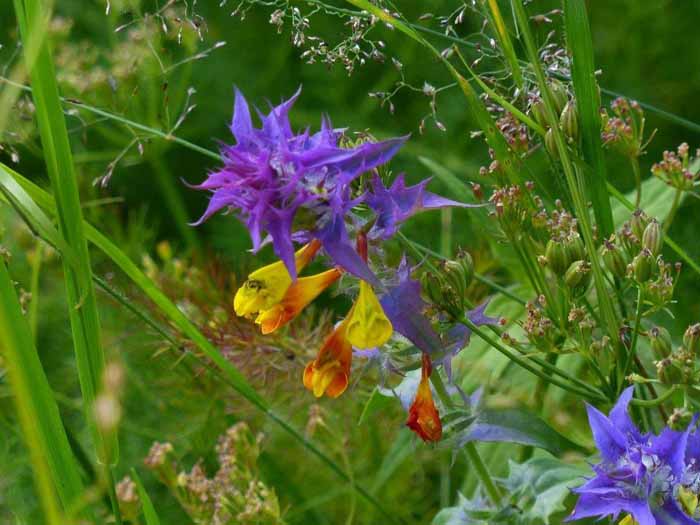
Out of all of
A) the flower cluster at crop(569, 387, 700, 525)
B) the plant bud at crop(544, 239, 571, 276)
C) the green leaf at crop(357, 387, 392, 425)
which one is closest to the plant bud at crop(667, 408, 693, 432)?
the flower cluster at crop(569, 387, 700, 525)

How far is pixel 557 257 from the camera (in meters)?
0.71

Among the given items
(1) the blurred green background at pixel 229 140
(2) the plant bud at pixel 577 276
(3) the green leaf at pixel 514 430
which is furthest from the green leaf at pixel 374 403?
(1) the blurred green background at pixel 229 140

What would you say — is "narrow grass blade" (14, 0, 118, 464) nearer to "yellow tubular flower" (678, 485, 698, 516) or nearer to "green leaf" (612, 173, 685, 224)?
"yellow tubular flower" (678, 485, 698, 516)

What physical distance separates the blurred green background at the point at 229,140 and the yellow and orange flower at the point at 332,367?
1.50 feet

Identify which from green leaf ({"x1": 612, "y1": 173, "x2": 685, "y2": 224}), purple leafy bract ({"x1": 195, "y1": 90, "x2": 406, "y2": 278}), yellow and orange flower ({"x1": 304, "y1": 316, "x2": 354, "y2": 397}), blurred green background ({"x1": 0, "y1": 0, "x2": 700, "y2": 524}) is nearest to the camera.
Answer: purple leafy bract ({"x1": 195, "y1": 90, "x2": 406, "y2": 278})

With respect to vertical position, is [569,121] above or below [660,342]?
above

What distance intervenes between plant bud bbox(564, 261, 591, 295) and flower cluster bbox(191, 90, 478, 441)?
101 millimetres

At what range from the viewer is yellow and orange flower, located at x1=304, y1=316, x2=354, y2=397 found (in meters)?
0.68

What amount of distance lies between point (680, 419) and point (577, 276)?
0.12 m

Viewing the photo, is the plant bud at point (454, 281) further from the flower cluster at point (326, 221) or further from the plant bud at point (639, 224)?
the plant bud at point (639, 224)

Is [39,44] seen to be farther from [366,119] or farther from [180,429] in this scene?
[366,119]

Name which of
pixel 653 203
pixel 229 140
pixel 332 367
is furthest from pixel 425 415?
pixel 229 140

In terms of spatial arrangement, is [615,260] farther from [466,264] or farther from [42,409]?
[42,409]

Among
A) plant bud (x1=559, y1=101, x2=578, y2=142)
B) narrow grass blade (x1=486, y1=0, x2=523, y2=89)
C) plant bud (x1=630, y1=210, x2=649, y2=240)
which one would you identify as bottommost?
plant bud (x1=630, y1=210, x2=649, y2=240)
